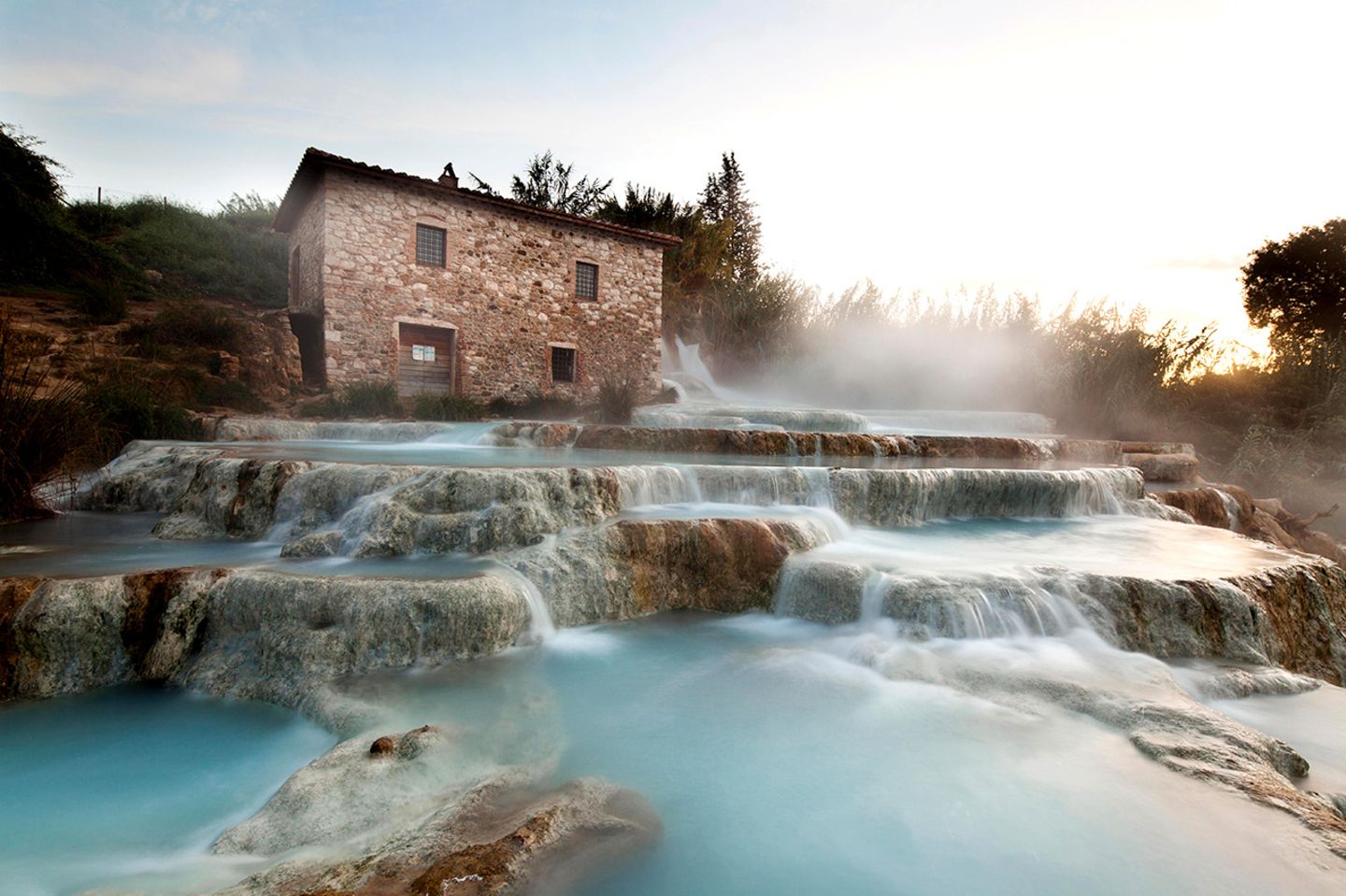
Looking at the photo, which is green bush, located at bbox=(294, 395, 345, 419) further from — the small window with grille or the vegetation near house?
the small window with grille

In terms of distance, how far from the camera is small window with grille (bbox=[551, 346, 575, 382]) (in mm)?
13562

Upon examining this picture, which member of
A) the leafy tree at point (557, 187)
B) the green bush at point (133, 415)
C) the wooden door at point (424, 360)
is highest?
the leafy tree at point (557, 187)

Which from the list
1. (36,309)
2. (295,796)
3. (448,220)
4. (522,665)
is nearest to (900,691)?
(522,665)

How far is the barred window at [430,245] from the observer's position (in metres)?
11.6

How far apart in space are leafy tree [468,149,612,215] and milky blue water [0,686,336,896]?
20906 mm

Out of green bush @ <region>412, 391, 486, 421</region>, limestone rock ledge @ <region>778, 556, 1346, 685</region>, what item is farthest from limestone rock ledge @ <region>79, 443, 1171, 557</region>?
green bush @ <region>412, 391, 486, 421</region>

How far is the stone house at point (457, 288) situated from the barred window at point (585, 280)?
0.03 m

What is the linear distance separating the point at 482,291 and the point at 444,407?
2938mm

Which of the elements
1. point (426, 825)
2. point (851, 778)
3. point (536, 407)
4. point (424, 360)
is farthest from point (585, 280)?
point (426, 825)

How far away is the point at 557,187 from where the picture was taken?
21531 millimetres

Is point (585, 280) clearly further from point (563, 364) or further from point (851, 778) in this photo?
point (851, 778)

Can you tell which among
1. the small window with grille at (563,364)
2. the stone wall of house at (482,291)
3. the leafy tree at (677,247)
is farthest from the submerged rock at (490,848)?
the leafy tree at (677,247)

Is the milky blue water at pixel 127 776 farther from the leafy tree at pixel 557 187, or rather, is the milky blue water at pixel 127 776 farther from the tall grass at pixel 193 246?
the leafy tree at pixel 557 187

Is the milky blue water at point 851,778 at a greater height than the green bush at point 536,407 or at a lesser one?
lesser
